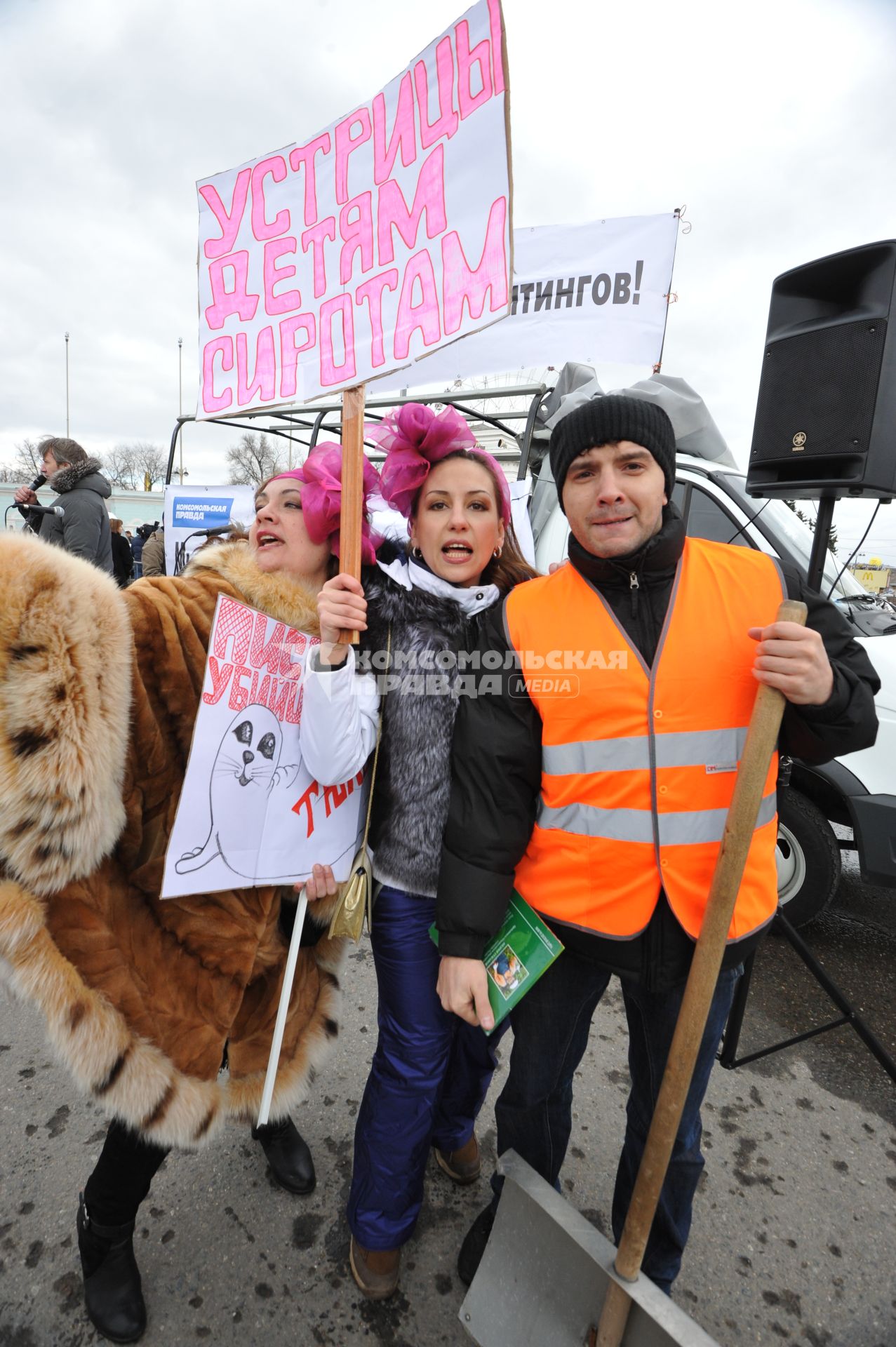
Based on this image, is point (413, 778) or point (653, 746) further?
point (413, 778)

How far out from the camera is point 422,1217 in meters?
1.90

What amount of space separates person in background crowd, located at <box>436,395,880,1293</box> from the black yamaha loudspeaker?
366 millimetres

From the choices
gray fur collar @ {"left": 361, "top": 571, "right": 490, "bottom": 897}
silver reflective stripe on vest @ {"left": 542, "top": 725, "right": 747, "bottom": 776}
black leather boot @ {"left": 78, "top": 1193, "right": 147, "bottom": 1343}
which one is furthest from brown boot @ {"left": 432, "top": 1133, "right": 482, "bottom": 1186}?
silver reflective stripe on vest @ {"left": 542, "top": 725, "right": 747, "bottom": 776}

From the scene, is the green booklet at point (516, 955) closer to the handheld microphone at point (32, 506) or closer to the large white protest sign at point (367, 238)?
the large white protest sign at point (367, 238)

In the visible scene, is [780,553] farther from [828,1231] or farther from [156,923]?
[156,923]

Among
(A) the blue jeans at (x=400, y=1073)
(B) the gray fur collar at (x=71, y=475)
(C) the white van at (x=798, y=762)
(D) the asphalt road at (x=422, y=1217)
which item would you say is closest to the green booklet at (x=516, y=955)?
(A) the blue jeans at (x=400, y=1073)

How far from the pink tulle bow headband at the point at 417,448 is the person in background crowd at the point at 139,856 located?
0.18 metres

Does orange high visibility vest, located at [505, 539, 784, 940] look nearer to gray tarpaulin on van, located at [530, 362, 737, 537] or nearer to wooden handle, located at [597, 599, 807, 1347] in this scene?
wooden handle, located at [597, 599, 807, 1347]

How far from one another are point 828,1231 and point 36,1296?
215 centimetres

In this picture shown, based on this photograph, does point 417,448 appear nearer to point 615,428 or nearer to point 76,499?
point 615,428

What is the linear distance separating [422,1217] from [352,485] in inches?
79.7

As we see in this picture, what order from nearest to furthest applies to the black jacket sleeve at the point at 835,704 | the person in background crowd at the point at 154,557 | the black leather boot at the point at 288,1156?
the black jacket sleeve at the point at 835,704 → the black leather boot at the point at 288,1156 → the person in background crowd at the point at 154,557

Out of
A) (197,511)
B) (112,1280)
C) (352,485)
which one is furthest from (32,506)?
(112,1280)

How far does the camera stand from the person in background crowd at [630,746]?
1353mm
